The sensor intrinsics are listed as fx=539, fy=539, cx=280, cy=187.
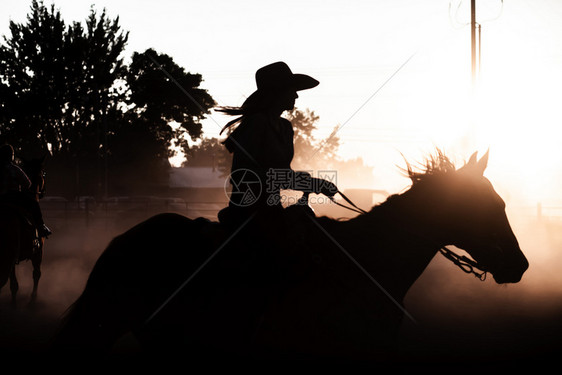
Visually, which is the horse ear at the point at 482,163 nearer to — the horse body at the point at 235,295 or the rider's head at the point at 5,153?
the horse body at the point at 235,295

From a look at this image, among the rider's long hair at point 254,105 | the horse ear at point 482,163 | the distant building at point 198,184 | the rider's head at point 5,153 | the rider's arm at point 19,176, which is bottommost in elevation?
the distant building at point 198,184

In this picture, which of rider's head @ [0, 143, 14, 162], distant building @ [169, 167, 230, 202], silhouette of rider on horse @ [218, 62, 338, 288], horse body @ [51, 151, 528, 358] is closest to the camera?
horse body @ [51, 151, 528, 358]

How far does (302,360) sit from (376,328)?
576 mm

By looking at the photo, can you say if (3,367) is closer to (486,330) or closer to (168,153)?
(486,330)

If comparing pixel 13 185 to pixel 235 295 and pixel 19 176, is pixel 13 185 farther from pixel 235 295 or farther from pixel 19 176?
pixel 235 295

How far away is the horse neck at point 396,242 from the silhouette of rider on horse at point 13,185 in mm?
6842

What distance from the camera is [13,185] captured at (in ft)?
30.6

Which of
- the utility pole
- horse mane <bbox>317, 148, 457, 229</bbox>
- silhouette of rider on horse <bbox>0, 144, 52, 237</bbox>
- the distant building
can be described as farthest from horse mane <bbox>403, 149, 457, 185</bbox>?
the distant building

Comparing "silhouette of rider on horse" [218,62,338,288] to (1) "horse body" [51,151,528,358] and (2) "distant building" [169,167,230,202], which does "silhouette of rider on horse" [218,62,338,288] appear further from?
(2) "distant building" [169,167,230,202]

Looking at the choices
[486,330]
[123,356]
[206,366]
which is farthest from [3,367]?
[486,330]

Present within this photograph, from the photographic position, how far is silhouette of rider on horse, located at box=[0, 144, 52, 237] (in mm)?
9125

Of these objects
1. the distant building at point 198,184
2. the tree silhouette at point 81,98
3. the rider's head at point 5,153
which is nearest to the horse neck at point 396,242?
the rider's head at point 5,153

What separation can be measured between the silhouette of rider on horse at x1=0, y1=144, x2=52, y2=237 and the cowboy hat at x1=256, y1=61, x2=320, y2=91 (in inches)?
250

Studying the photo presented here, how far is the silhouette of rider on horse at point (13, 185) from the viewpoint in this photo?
9.12 meters
